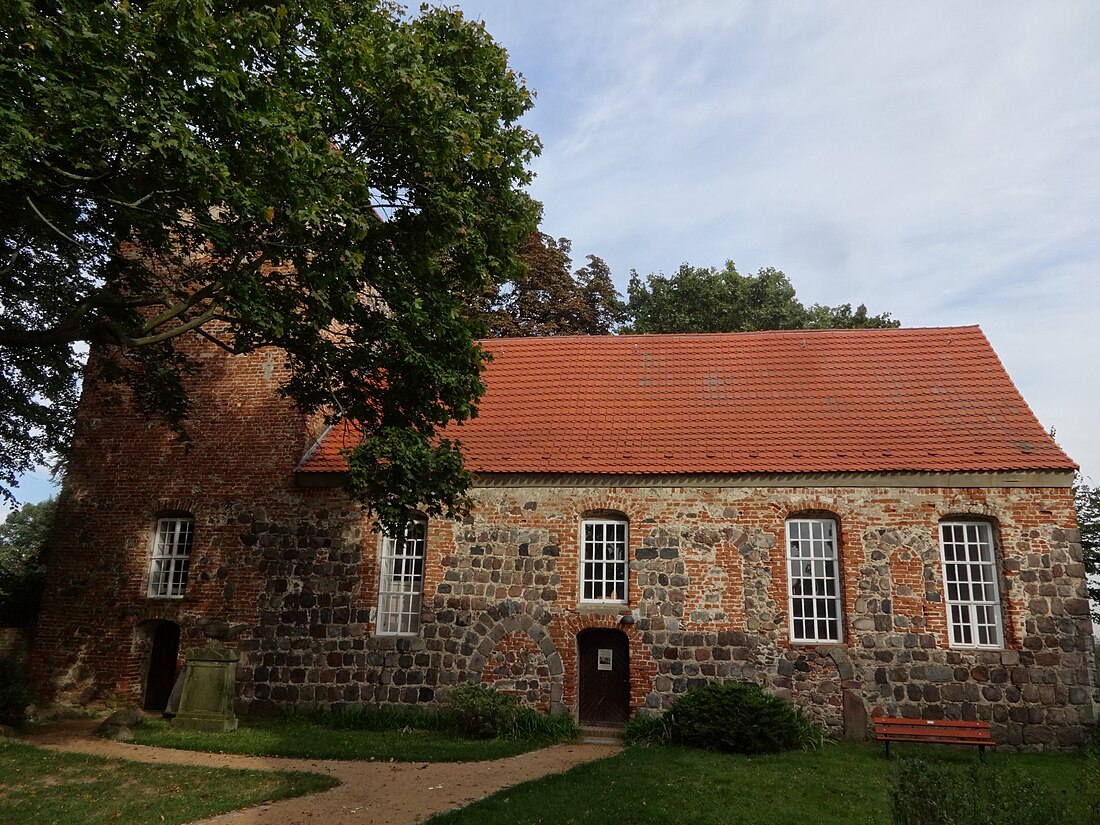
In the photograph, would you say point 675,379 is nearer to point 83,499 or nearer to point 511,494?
point 511,494

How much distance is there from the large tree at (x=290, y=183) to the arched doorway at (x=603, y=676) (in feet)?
15.0

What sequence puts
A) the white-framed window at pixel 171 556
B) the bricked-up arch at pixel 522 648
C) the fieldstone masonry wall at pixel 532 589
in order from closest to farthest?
the fieldstone masonry wall at pixel 532 589 < the bricked-up arch at pixel 522 648 < the white-framed window at pixel 171 556

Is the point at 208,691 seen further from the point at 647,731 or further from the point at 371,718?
the point at 647,731

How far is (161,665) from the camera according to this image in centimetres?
1472

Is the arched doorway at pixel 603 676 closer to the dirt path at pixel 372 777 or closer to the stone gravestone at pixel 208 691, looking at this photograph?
the dirt path at pixel 372 777

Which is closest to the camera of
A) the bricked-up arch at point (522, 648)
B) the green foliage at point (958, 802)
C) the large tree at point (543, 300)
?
the green foliage at point (958, 802)

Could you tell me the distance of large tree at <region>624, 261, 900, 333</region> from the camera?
2730 cm

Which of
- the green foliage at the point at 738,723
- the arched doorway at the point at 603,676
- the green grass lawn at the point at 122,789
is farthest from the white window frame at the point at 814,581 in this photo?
the green grass lawn at the point at 122,789

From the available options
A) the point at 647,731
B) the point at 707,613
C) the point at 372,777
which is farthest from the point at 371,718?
the point at 707,613

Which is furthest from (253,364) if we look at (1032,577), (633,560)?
(1032,577)

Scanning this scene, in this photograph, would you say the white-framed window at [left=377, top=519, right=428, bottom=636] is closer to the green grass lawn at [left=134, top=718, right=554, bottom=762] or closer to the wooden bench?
the green grass lawn at [left=134, top=718, right=554, bottom=762]

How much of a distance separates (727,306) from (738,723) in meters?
18.6

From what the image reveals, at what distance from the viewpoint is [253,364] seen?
15477 mm

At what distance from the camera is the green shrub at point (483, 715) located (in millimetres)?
12250
